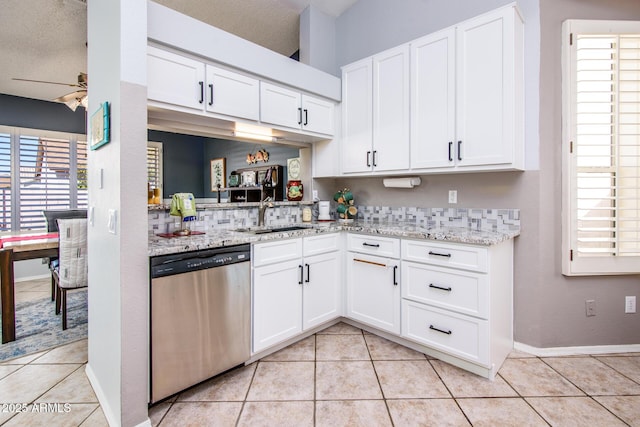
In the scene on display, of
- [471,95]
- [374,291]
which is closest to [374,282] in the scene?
[374,291]

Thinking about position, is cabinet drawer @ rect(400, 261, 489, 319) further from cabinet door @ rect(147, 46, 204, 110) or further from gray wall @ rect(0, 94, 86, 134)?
gray wall @ rect(0, 94, 86, 134)

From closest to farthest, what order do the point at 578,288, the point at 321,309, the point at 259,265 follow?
the point at 259,265
the point at 578,288
the point at 321,309

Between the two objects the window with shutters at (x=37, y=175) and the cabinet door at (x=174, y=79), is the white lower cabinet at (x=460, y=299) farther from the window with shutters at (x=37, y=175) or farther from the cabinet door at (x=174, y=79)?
the window with shutters at (x=37, y=175)

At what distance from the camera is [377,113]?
2760 mm

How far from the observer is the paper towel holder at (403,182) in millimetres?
2746

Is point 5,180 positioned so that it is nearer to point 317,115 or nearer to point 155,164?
point 155,164

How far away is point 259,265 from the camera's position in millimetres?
2098

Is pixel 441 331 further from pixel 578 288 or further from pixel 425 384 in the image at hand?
pixel 578 288

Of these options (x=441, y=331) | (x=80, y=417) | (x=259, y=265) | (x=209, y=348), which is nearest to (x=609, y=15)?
(x=441, y=331)

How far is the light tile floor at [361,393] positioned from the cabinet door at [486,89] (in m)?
1.46

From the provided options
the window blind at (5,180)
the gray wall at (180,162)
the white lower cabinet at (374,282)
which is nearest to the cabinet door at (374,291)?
the white lower cabinet at (374,282)

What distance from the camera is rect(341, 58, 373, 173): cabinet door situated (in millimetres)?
2832

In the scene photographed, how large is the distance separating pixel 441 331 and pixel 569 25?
233cm

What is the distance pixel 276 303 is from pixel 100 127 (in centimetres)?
154
